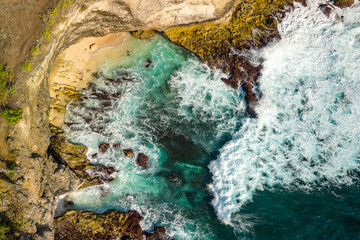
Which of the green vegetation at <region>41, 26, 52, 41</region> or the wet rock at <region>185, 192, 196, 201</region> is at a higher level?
the green vegetation at <region>41, 26, 52, 41</region>

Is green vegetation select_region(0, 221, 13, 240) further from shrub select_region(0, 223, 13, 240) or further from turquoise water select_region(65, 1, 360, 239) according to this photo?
Result: turquoise water select_region(65, 1, 360, 239)

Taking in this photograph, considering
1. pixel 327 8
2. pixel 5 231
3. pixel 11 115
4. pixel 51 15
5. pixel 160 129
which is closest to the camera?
pixel 11 115

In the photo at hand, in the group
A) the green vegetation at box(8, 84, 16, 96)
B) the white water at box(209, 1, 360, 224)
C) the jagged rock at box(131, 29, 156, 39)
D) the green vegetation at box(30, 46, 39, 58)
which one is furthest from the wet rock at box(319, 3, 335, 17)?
the green vegetation at box(8, 84, 16, 96)

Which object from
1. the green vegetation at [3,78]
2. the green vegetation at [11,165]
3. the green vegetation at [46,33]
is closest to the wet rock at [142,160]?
the green vegetation at [11,165]

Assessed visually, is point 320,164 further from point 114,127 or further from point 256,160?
point 114,127

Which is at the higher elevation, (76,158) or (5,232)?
(76,158)

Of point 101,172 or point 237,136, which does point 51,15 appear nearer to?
point 101,172

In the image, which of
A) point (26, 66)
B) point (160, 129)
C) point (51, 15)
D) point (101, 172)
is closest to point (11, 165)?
point (26, 66)

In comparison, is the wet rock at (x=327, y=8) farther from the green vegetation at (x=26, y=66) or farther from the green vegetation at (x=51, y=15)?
the green vegetation at (x=26, y=66)
